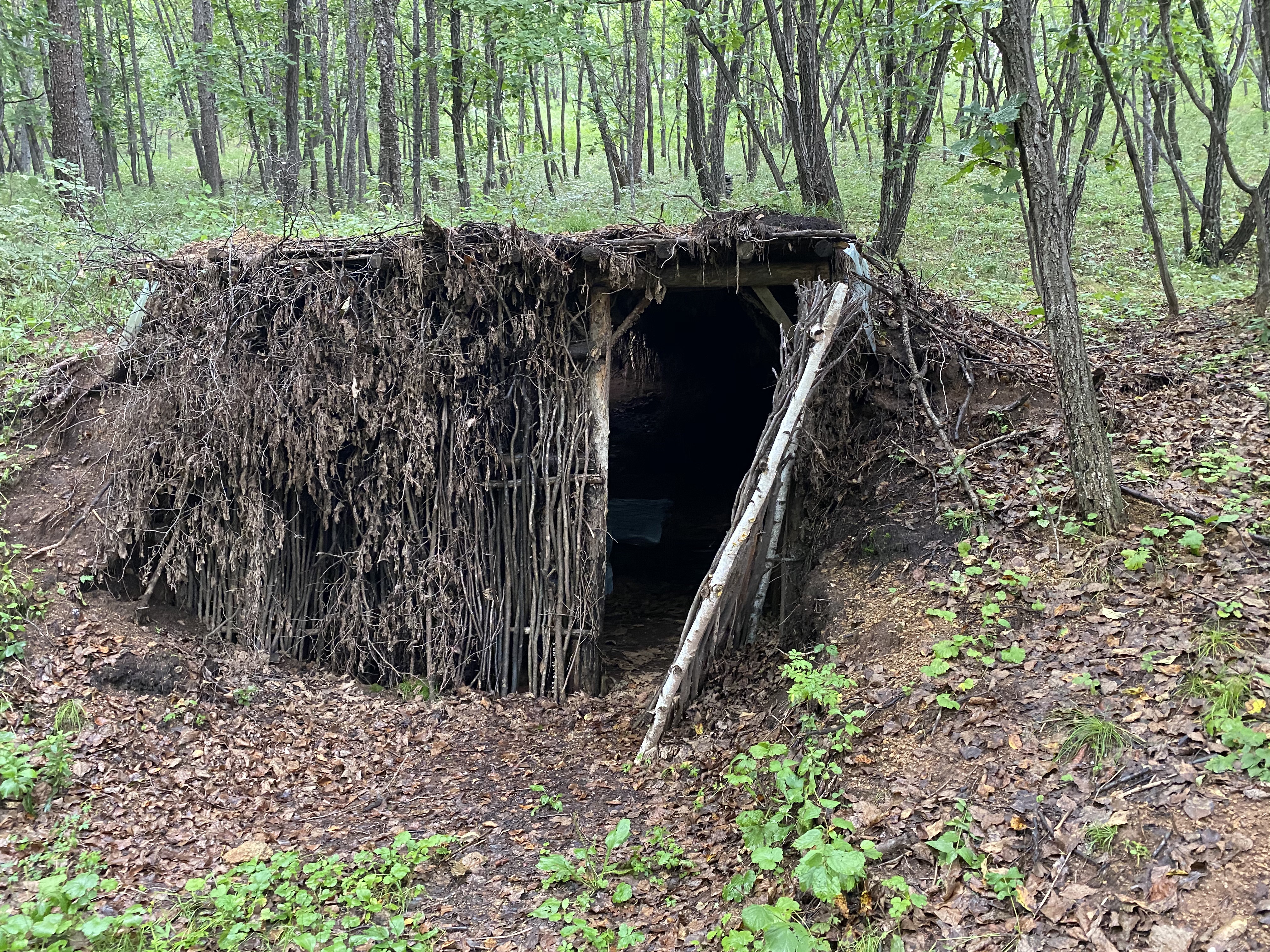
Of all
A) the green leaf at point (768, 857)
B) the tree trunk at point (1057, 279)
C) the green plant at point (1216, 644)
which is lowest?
the green leaf at point (768, 857)

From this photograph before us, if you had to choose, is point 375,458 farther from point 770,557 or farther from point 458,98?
point 458,98

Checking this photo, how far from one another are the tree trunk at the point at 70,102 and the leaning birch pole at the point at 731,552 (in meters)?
9.60

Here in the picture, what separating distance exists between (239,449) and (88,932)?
147 inches

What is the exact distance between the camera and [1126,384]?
248 inches

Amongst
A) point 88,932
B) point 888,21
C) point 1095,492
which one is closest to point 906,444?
point 1095,492

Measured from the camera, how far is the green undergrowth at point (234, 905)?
356 cm

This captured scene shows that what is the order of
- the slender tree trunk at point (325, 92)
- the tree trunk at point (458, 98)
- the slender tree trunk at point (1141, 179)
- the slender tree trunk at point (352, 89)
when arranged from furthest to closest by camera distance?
the slender tree trunk at point (325, 92) < the slender tree trunk at point (352, 89) < the tree trunk at point (458, 98) < the slender tree trunk at point (1141, 179)

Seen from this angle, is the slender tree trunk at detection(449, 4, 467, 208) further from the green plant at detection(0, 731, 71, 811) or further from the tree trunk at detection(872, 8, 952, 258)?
the green plant at detection(0, 731, 71, 811)

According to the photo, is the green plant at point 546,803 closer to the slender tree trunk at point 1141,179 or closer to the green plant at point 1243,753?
the green plant at point 1243,753

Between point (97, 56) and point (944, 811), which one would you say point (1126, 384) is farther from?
point (97, 56)

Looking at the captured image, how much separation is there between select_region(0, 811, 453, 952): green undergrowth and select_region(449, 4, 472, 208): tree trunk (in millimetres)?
10468

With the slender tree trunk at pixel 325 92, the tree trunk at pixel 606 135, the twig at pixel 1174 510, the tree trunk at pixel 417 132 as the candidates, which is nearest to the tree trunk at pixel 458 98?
the tree trunk at pixel 417 132

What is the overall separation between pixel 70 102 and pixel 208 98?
5585mm

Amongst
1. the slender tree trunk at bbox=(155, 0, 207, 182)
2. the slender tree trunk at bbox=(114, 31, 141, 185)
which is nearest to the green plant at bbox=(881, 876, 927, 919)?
the slender tree trunk at bbox=(155, 0, 207, 182)
